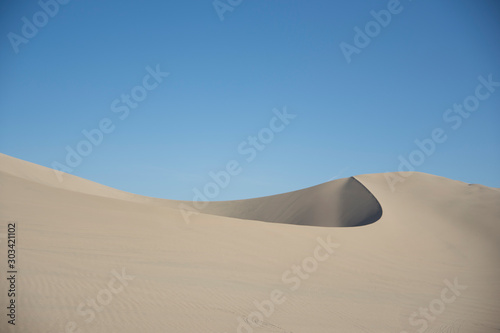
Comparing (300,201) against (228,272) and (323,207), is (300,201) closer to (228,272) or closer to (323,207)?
(323,207)

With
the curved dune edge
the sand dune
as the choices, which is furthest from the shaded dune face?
the sand dune

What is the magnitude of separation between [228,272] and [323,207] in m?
17.7

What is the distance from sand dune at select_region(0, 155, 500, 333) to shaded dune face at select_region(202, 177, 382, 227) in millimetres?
3807

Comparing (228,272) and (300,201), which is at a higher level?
(300,201)

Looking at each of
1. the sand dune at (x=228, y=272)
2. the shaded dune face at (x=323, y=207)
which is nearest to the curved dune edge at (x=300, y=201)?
the shaded dune face at (x=323, y=207)

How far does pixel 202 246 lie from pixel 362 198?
52.9 feet

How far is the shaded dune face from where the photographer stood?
2322 centimetres

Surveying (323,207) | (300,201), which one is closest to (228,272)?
(323,207)

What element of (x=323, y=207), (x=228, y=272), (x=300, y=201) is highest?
(x=300, y=201)

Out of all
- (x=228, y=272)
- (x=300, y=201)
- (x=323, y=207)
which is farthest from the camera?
(x=300, y=201)

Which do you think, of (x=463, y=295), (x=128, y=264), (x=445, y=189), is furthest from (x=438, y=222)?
(x=128, y=264)

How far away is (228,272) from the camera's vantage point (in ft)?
32.0

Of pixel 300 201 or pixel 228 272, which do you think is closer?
pixel 228 272

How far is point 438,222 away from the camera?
20.5m
